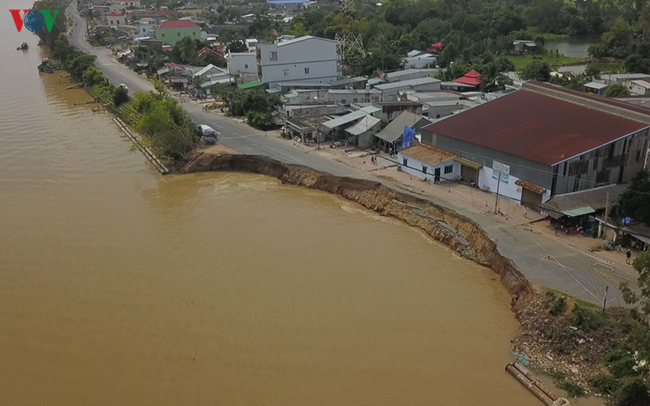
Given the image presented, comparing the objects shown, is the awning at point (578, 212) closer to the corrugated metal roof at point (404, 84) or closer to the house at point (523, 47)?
the corrugated metal roof at point (404, 84)

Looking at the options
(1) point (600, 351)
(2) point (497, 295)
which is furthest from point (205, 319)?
(1) point (600, 351)

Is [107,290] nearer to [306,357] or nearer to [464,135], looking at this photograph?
[306,357]

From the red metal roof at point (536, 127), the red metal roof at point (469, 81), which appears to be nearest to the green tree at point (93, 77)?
the red metal roof at point (469, 81)

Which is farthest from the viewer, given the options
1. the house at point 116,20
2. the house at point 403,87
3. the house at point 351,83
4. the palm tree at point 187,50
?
the house at point 116,20

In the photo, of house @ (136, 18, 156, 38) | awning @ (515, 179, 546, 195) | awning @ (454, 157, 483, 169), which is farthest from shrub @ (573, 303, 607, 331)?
house @ (136, 18, 156, 38)

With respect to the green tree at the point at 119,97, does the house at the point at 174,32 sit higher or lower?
higher

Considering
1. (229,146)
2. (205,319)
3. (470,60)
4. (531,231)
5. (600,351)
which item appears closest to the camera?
(600,351)

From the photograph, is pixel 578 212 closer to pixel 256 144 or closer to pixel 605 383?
pixel 605 383
